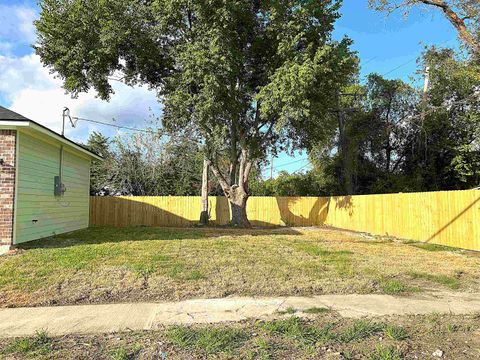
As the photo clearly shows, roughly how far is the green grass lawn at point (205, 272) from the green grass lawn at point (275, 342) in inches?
63.5

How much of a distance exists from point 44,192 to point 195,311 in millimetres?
8337

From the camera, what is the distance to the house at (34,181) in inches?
391

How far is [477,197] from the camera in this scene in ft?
39.4

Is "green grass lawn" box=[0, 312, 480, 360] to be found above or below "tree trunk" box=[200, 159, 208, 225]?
below

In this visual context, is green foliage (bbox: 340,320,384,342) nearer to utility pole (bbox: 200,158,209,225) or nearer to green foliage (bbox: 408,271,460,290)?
green foliage (bbox: 408,271,460,290)

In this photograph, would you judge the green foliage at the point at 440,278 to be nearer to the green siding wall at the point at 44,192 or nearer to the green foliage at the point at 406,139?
the green siding wall at the point at 44,192

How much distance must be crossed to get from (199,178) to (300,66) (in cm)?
1675

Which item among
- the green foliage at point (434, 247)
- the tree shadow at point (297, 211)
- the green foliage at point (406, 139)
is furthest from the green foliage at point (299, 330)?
the green foliage at point (406, 139)

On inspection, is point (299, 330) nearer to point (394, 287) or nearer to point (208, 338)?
point (208, 338)

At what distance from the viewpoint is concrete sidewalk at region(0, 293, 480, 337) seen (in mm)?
4762

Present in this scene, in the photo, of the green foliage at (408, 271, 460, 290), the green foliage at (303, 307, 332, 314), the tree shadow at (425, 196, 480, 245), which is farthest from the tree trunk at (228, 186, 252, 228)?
the green foliage at (303, 307, 332, 314)

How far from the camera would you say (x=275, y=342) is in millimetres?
4254

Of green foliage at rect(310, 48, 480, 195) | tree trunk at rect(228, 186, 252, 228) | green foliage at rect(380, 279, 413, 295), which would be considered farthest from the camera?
green foliage at rect(310, 48, 480, 195)

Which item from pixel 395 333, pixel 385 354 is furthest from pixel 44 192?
pixel 385 354
